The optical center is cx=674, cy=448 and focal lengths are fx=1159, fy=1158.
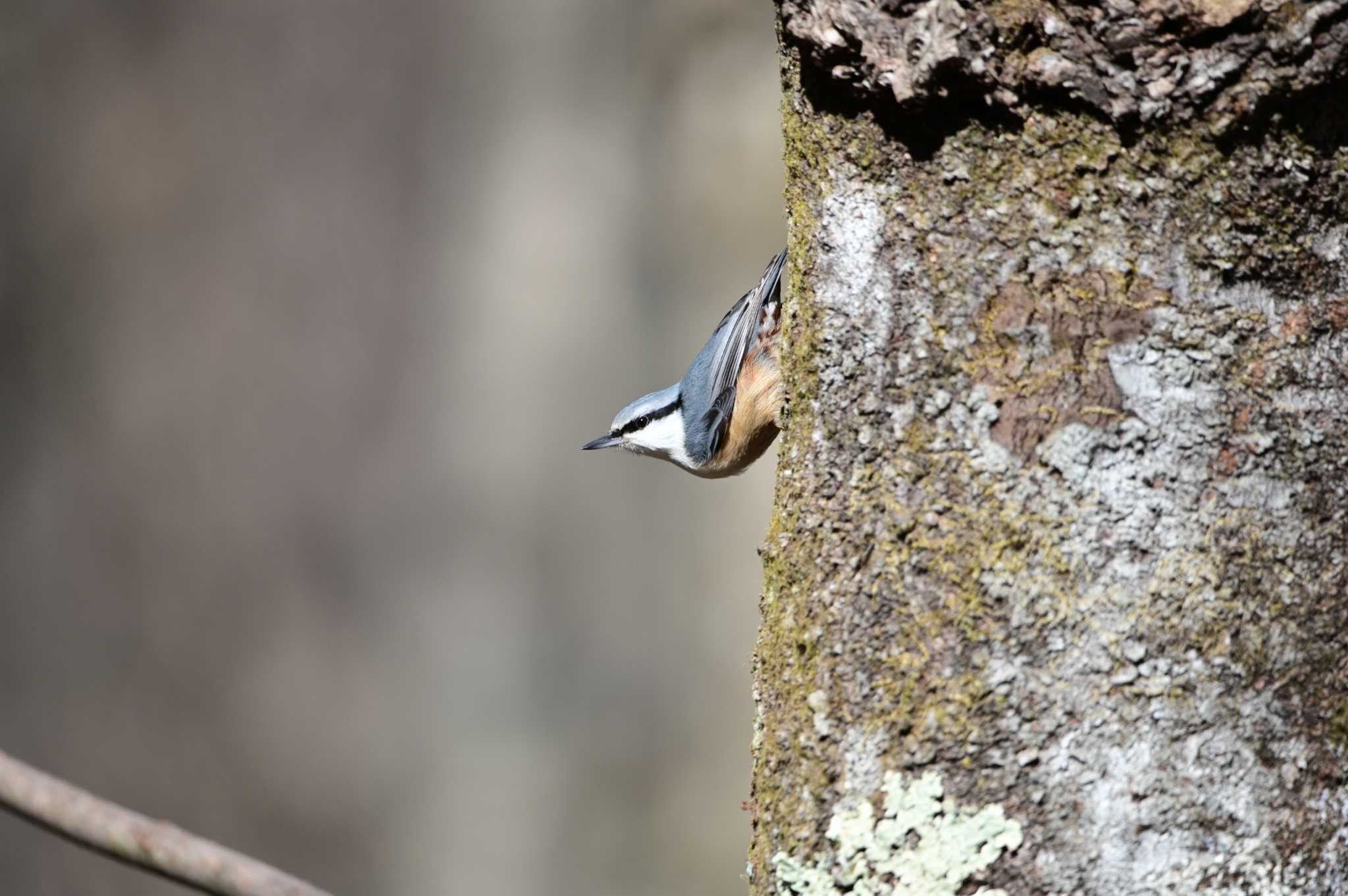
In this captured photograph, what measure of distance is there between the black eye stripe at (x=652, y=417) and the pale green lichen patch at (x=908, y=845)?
1572 millimetres

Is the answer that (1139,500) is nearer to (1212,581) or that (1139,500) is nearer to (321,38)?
(1212,581)

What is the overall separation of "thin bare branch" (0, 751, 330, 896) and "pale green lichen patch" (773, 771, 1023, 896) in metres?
0.43

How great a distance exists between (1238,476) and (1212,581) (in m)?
0.08

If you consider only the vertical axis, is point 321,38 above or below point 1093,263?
above

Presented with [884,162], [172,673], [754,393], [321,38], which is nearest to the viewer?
[884,162]

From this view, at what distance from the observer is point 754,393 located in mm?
2271

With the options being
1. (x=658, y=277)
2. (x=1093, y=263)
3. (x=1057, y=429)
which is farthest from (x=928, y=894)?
(x=658, y=277)

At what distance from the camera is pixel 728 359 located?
232 cm

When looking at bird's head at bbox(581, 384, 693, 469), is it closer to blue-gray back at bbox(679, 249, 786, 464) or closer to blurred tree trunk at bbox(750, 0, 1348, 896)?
Result: blue-gray back at bbox(679, 249, 786, 464)

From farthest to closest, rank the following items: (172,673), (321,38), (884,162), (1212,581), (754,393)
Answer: (172,673), (321,38), (754,393), (884,162), (1212,581)

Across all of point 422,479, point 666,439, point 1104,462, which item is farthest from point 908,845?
point 422,479

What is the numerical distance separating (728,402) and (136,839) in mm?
1652

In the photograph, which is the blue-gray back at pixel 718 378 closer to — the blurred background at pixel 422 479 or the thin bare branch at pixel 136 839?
the blurred background at pixel 422 479

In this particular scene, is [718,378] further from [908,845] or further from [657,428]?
[908,845]
